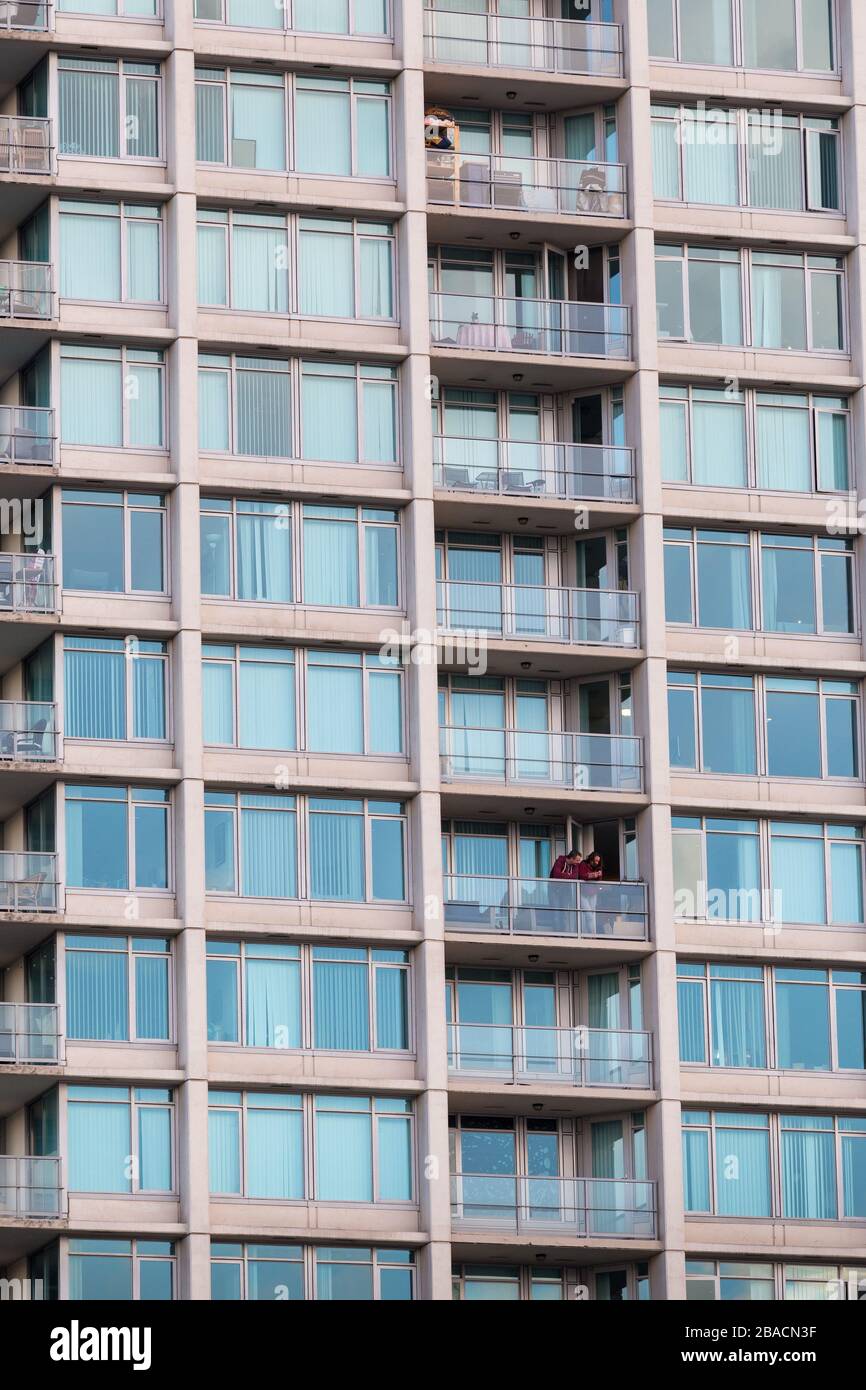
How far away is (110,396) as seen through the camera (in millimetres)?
78875

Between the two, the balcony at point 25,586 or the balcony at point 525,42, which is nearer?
the balcony at point 25,586

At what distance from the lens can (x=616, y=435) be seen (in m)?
81.9

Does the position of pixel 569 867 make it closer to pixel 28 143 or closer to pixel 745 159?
pixel 745 159

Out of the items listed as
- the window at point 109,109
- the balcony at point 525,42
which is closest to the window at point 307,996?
the window at point 109,109

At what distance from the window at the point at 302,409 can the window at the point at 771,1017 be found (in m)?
11.5

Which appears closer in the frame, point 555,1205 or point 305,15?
point 555,1205

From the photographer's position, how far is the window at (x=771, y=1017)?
7962cm

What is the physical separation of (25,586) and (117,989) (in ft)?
24.6

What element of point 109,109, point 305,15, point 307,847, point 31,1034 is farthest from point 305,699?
point 305,15

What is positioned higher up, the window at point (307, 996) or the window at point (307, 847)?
the window at point (307, 847)

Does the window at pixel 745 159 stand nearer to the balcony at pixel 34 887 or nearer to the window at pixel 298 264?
the window at pixel 298 264
